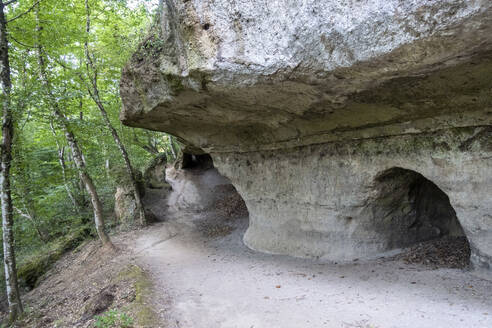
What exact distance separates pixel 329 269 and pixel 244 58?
182 inches

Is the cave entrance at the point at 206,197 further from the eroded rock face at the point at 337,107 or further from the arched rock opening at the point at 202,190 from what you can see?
the eroded rock face at the point at 337,107

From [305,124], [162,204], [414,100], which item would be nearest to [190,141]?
[305,124]

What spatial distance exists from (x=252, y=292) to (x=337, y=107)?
375 centimetres

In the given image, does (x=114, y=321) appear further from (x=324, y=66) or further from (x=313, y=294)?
(x=324, y=66)

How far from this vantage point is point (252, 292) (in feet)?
18.7

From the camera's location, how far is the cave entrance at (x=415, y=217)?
6.13 meters

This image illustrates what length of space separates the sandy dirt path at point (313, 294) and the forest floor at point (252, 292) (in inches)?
0.5

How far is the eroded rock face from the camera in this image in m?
3.33

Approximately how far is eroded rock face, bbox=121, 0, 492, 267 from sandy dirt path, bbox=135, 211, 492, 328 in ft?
2.37

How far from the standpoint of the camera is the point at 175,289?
6.21 meters

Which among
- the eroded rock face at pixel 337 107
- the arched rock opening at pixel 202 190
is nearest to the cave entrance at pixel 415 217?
the eroded rock face at pixel 337 107

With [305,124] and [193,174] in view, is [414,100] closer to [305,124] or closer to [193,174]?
[305,124]

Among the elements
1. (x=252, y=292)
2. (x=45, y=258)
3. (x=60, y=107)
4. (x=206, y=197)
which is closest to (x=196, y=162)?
(x=206, y=197)

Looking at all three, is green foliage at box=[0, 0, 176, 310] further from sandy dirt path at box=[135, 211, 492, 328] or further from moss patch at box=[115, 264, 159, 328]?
sandy dirt path at box=[135, 211, 492, 328]
